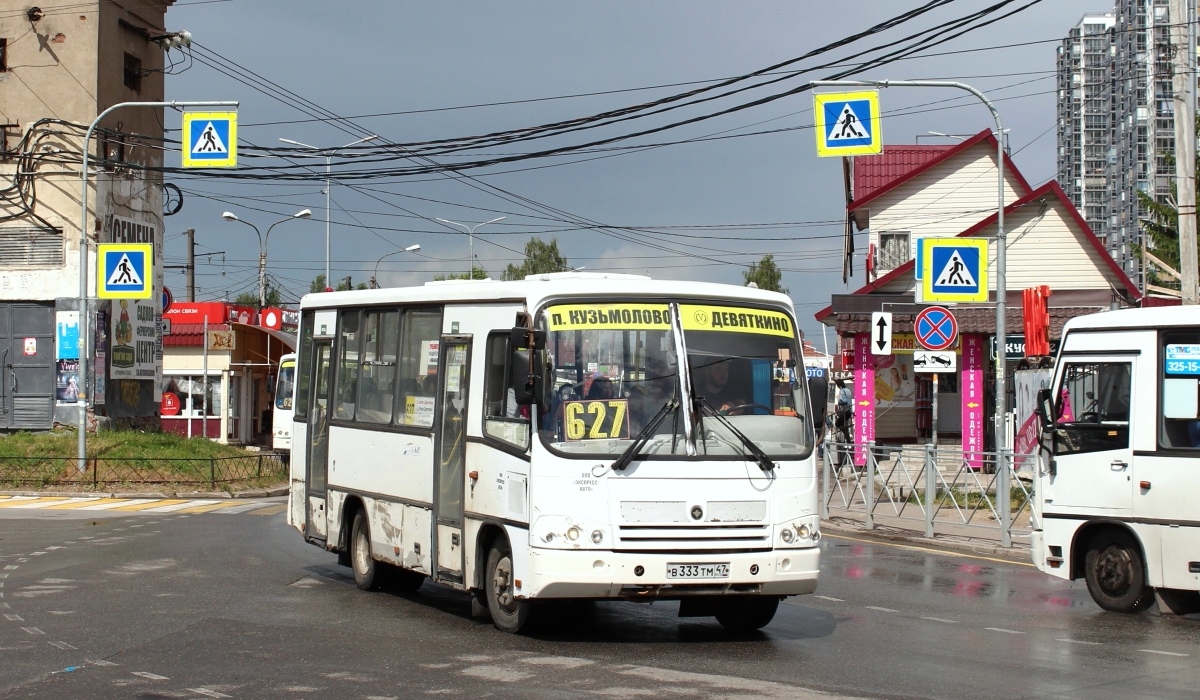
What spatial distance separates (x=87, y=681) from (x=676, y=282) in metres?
5.12

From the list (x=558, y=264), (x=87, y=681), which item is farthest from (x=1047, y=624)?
(x=558, y=264)

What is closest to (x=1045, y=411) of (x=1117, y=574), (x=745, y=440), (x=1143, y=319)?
(x=1143, y=319)

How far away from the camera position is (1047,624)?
11.9 meters

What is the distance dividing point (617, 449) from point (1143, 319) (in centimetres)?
558

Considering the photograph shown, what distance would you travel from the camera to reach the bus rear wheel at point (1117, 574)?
41.2 ft

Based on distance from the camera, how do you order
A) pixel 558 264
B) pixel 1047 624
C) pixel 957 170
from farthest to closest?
pixel 558 264
pixel 957 170
pixel 1047 624

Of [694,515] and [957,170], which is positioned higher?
[957,170]

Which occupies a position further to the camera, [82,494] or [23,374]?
[23,374]

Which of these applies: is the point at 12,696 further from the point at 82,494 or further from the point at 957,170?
the point at 957,170

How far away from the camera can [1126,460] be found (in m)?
12.6

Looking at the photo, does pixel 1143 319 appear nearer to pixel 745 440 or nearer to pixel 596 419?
pixel 745 440

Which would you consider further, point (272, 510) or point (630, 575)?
point (272, 510)

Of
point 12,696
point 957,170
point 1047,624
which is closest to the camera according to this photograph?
point 12,696

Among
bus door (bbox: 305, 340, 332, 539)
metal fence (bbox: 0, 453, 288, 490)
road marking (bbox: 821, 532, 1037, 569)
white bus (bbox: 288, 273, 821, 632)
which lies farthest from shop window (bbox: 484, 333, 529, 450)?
metal fence (bbox: 0, 453, 288, 490)
